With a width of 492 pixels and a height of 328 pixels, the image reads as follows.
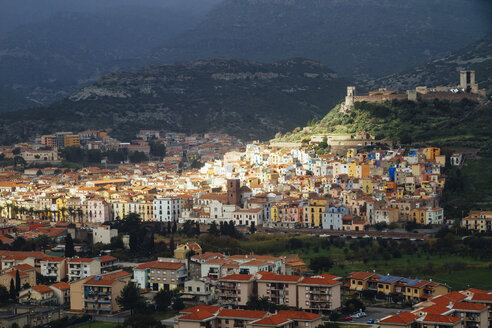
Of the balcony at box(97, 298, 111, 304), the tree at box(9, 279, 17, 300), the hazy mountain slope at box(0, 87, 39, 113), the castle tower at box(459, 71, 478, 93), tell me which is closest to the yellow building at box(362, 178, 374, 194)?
the castle tower at box(459, 71, 478, 93)

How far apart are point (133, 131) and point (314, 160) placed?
32.5m

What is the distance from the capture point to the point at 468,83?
5941 cm

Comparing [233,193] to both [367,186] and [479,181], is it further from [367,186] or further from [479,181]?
[479,181]

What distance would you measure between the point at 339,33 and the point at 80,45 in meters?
50.9

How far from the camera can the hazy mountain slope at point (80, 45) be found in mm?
144000

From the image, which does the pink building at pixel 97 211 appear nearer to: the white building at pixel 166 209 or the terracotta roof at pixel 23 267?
the white building at pixel 166 209

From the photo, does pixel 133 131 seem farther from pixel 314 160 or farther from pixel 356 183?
pixel 356 183

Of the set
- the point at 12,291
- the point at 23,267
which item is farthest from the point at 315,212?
the point at 12,291

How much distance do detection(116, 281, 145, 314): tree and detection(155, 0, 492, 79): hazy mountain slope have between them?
89518mm

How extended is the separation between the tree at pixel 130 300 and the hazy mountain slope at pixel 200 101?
160ft

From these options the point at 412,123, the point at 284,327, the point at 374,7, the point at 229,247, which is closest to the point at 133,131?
the point at 412,123

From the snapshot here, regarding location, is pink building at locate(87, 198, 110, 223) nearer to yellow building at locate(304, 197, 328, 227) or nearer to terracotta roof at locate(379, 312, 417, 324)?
yellow building at locate(304, 197, 328, 227)

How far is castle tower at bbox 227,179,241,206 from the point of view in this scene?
46156mm

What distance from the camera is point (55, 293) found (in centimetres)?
3253
